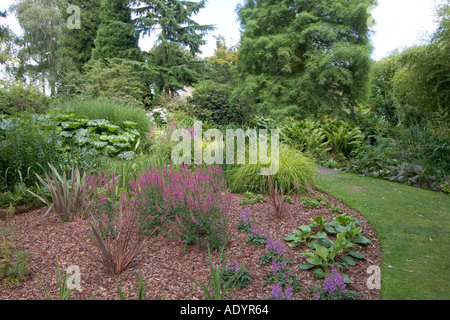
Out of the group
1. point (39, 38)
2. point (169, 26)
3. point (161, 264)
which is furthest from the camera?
point (39, 38)

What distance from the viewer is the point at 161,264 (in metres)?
2.06

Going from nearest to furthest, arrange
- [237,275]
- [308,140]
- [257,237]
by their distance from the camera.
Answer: [237,275], [257,237], [308,140]

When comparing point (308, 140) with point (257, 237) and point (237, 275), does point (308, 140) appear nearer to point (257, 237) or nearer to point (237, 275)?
point (257, 237)

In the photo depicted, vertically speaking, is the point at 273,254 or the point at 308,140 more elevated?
the point at 308,140

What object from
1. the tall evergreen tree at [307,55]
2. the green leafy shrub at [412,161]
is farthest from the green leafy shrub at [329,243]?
the tall evergreen tree at [307,55]

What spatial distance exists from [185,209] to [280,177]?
180 centimetres

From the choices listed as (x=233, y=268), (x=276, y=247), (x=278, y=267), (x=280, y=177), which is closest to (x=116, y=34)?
(x=280, y=177)

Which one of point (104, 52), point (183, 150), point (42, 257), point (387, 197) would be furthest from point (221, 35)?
point (42, 257)

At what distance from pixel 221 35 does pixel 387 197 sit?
50.9 ft

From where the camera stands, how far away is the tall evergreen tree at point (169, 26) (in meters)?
14.4

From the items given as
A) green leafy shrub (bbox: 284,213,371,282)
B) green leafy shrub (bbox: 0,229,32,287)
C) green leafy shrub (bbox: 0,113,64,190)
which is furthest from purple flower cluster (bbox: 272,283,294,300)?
green leafy shrub (bbox: 0,113,64,190)

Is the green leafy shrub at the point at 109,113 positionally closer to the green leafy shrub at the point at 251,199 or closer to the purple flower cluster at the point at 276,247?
the green leafy shrub at the point at 251,199

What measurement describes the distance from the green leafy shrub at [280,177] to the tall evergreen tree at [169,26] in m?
11.6

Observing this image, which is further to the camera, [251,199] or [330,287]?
[251,199]
